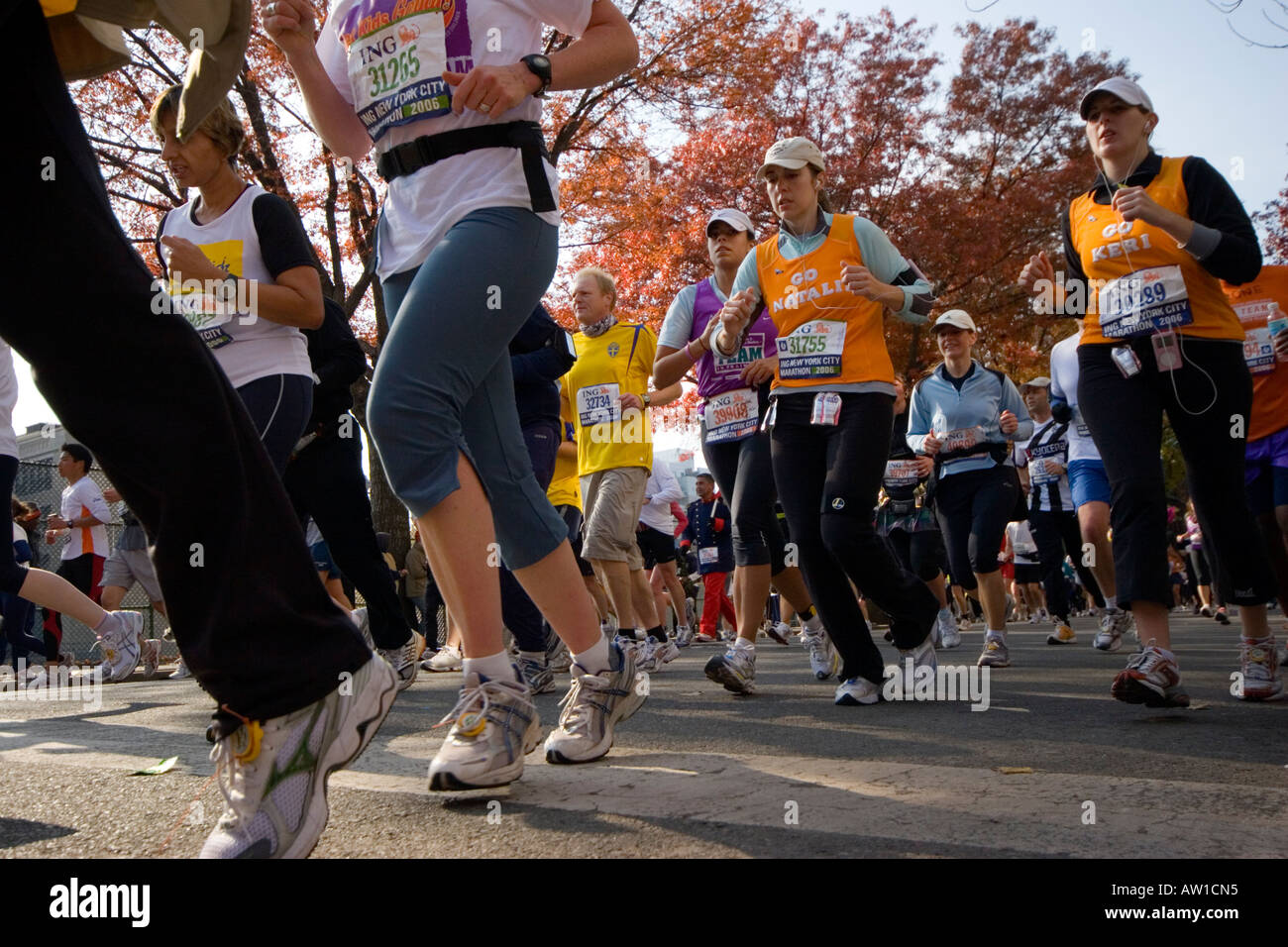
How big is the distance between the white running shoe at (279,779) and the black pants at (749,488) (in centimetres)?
384

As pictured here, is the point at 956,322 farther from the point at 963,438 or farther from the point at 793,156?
the point at 793,156

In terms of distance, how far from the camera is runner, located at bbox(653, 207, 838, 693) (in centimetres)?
572

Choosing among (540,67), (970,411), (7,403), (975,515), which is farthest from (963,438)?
(540,67)

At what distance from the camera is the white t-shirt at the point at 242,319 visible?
424 centimetres

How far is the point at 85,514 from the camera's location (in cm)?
1066

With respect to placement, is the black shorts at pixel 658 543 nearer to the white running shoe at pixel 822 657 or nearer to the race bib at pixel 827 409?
the white running shoe at pixel 822 657

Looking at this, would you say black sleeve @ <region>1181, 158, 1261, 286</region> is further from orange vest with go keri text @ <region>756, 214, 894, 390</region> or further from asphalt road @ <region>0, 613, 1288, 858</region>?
asphalt road @ <region>0, 613, 1288, 858</region>

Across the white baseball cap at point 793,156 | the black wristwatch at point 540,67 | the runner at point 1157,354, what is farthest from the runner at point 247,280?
the runner at point 1157,354

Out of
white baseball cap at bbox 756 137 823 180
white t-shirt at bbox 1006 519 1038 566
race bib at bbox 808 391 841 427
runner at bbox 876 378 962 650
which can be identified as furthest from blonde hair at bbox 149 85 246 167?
white t-shirt at bbox 1006 519 1038 566

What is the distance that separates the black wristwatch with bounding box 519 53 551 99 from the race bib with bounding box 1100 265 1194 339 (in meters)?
2.46

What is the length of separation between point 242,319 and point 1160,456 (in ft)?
10.6

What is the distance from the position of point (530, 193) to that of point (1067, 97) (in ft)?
90.5
